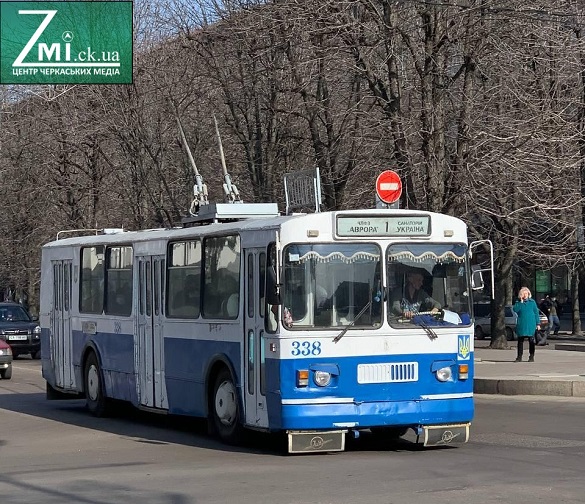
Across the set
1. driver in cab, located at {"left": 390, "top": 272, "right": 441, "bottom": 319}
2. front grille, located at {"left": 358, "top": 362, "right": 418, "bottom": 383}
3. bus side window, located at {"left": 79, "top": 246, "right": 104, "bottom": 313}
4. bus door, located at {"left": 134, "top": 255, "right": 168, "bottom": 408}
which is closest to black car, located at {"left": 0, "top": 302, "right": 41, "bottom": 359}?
bus side window, located at {"left": 79, "top": 246, "right": 104, "bottom": 313}

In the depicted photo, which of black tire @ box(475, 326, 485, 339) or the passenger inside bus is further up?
the passenger inside bus

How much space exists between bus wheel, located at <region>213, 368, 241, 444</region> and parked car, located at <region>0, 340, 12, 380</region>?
14876 millimetres

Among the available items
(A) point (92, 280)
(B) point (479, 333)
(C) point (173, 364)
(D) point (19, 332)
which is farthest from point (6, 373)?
(B) point (479, 333)

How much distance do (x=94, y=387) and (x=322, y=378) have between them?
23.4 ft

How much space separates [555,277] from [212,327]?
51.3 meters

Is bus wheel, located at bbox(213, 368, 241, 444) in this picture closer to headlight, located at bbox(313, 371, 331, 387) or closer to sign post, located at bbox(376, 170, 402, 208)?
Answer: headlight, located at bbox(313, 371, 331, 387)

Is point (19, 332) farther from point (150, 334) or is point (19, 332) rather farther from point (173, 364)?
point (173, 364)

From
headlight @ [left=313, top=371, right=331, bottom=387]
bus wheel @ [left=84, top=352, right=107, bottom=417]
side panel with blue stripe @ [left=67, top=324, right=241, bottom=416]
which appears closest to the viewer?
headlight @ [left=313, top=371, right=331, bottom=387]

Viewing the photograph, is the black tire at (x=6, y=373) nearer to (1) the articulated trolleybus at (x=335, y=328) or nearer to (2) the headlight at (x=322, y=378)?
(1) the articulated trolleybus at (x=335, y=328)

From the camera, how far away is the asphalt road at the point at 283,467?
33.4ft

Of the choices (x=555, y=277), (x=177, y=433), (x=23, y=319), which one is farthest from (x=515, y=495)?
(x=555, y=277)

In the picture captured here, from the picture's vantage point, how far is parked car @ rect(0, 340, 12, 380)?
93.8ft

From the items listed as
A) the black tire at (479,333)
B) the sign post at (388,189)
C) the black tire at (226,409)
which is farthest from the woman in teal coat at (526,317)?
the black tire at (479,333)

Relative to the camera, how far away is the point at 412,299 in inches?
527
